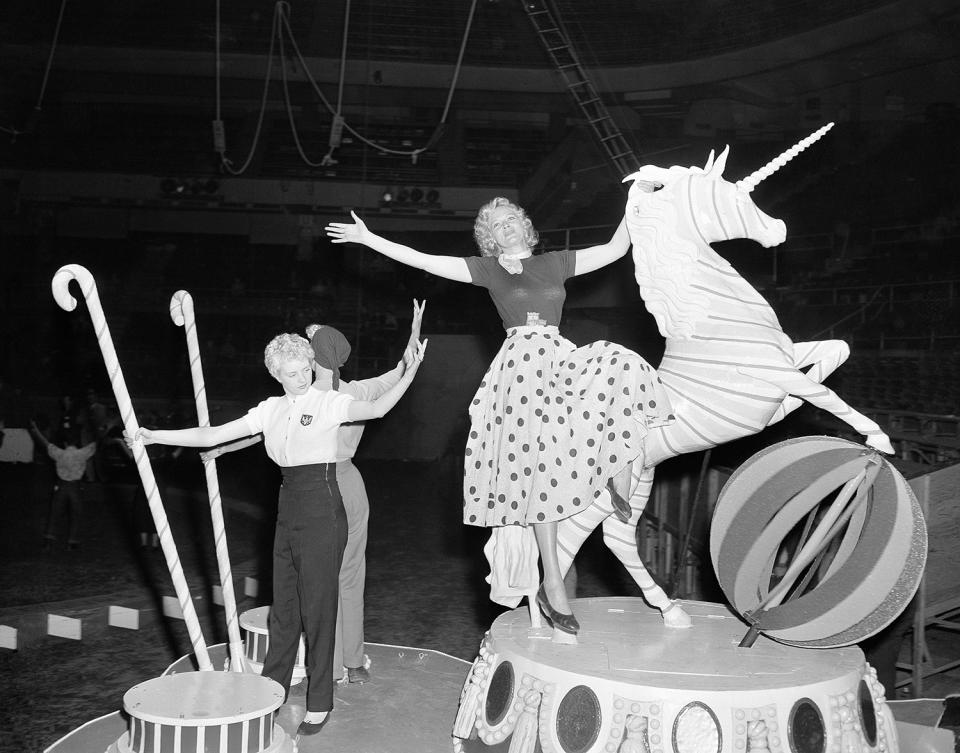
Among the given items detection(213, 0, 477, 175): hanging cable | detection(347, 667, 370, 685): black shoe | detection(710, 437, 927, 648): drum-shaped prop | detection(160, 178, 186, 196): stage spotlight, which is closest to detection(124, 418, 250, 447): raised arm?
detection(347, 667, 370, 685): black shoe

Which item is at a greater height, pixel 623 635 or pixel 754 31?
pixel 754 31

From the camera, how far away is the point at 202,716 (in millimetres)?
2646

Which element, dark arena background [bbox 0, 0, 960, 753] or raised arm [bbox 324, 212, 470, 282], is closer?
raised arm [bbox 324, 212, 470, 282]

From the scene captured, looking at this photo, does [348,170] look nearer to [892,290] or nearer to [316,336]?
[892,290]

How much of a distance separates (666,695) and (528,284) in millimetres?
1348

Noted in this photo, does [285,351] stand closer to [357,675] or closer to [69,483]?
[357,675]

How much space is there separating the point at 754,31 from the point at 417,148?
11.1 ft

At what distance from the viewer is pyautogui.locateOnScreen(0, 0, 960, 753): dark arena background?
306 inches

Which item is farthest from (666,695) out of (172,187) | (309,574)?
(172,187)

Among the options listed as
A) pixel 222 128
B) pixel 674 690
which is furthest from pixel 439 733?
pixel 222 128

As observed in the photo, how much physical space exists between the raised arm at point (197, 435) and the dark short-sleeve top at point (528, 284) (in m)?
0.92

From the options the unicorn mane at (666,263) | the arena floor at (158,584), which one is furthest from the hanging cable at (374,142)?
the unicorn mane at (666,263)

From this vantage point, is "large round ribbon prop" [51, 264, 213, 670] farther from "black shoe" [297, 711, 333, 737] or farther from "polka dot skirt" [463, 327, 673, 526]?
"polka dot skirt" [463, 327, 673, 526]

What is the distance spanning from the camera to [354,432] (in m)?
3.96
